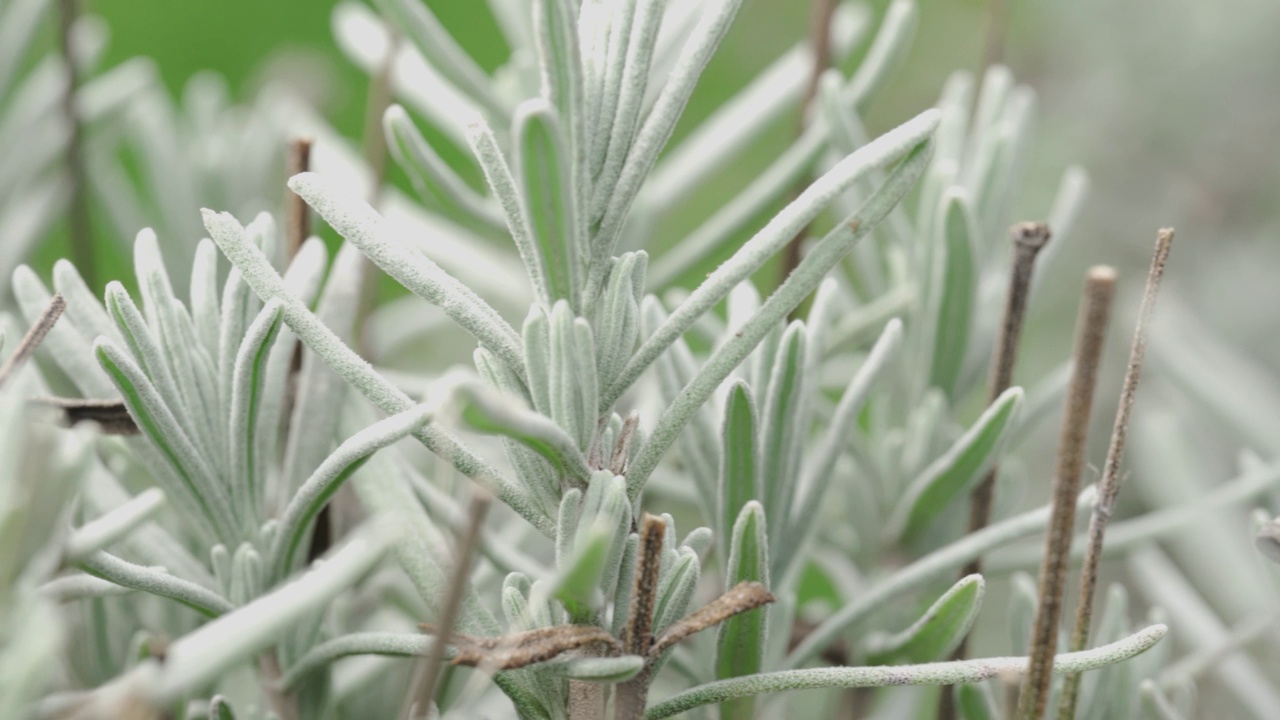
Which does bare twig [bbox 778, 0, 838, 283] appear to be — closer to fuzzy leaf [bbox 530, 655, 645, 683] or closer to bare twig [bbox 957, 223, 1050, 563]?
bare twig [bbox 957, 223, 1050, 563]

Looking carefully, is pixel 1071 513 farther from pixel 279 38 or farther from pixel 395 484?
pixel 279 38

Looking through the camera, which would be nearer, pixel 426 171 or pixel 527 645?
pixel 527 645

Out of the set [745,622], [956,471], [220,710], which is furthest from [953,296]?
[220,710]

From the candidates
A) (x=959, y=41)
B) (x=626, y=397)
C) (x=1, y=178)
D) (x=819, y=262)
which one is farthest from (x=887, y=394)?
(x=959, y=41)

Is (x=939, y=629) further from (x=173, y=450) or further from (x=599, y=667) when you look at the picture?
(x=173, y=450)

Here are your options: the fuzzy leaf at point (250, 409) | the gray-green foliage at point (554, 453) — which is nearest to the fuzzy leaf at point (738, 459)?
the gray-green foliage at point (554, 453)
